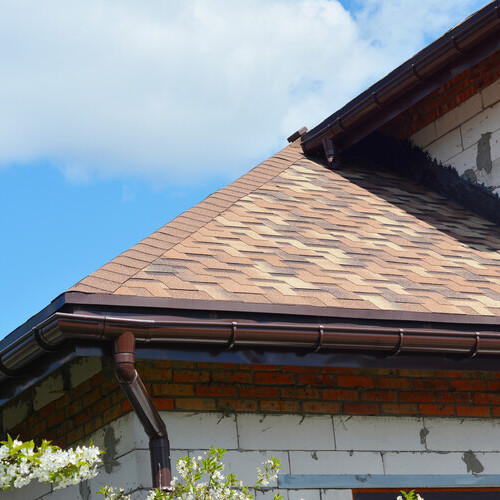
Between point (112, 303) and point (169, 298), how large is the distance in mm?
342

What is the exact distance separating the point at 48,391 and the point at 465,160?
453 centimetres

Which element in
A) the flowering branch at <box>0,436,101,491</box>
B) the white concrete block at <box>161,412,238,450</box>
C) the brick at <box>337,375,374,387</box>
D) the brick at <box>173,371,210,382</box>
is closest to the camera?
the flowering branch at <box>0,436,101,491</box>

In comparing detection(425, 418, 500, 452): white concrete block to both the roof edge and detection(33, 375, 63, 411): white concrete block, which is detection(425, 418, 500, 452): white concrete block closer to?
the roof edge

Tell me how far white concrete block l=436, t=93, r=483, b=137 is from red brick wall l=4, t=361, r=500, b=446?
3232 millimetres

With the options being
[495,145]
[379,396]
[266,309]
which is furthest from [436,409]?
[495,145]

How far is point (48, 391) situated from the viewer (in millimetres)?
6371

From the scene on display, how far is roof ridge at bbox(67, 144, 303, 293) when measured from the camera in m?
5.37

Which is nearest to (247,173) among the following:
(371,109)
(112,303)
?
(371,109)

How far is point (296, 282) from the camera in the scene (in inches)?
238

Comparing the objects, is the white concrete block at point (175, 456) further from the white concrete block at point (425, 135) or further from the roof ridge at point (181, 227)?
the white concrete block at point (425, 135)

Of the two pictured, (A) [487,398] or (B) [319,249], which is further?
(B) [319,249]

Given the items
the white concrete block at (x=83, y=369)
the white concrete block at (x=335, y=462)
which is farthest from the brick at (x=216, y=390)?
the white concrete block at (x=83, y=369)

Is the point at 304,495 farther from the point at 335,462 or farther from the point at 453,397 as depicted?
the point at 453,397

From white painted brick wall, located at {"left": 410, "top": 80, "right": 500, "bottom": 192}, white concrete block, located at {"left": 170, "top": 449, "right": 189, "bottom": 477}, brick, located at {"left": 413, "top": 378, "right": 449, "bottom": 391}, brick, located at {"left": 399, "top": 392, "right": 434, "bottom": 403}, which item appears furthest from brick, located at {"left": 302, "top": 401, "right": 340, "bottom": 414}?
white painted brick wall, located at {"left": 410, "top": 80, "right": 500, "bottom": 192}
